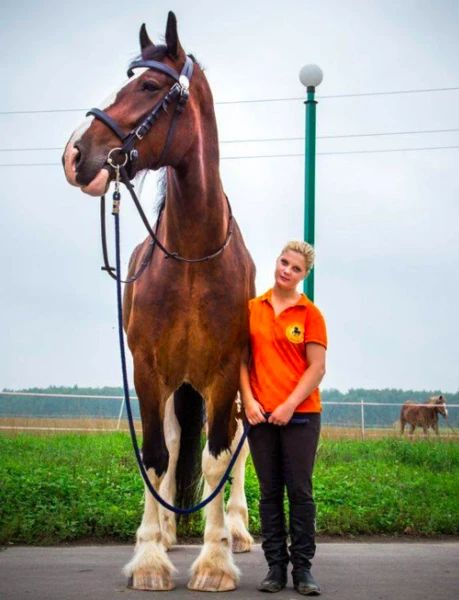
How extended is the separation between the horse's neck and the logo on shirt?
29.1 inches

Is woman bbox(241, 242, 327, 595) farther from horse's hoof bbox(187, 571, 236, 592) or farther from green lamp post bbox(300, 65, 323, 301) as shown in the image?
green lamp post bbox(300, 65, 323, 301)

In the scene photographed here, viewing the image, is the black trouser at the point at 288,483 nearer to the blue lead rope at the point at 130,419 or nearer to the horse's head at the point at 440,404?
the blue lead rope at the point at 130,419

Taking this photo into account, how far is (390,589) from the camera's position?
477 centimetres

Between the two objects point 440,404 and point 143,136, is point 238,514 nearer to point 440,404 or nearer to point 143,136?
point 143,136

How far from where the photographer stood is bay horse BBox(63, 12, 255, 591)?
4.77 metres

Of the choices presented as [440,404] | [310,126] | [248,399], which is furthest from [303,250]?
[440,404]

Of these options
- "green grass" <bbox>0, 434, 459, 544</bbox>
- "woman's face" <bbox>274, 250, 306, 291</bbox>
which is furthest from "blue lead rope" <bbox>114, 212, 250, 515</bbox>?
"green grass" <bbox>0, 434, 459, 544</bbox>

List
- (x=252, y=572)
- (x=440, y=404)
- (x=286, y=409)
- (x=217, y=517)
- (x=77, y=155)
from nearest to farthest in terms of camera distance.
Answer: (x=77, y=155)
(x=286, y=409)
(x=217, y=517)
(x=252, y=572)
(x=440, y=404)

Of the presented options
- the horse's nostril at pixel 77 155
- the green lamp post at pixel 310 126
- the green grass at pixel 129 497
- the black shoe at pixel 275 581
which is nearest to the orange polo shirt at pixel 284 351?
the black shoe at pixel 275 581

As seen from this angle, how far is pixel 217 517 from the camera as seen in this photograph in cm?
509

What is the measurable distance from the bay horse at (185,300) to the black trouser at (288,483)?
369 mm

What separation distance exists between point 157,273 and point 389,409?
63.2 feet

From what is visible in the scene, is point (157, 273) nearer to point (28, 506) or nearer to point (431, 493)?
point (28, 506)

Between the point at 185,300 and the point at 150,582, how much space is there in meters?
1.66
